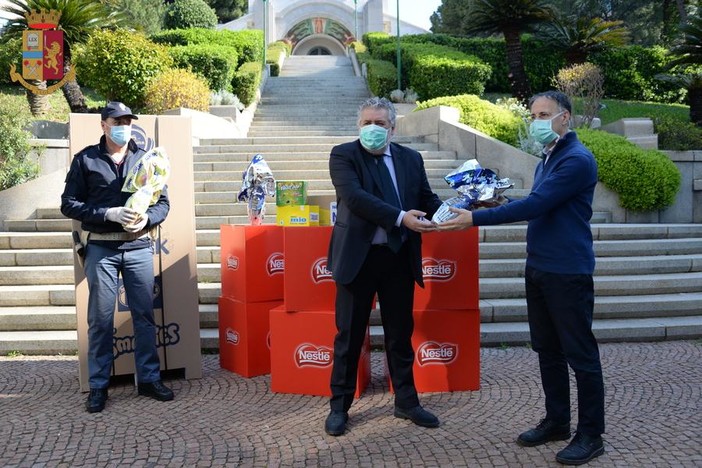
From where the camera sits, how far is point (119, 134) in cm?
448

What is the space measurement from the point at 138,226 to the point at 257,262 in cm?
109

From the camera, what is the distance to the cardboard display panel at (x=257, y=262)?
203 inches

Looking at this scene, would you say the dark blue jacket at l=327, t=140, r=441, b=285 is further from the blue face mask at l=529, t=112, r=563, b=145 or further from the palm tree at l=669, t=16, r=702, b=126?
the palm tree at l=669, t=16, r=702, b=126

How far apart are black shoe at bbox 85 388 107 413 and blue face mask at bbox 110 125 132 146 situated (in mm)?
1740

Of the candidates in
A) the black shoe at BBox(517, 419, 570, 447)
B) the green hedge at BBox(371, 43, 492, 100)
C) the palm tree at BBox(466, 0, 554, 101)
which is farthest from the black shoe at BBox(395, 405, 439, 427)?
the palm tree at BBox(466, 0, 554, 101)

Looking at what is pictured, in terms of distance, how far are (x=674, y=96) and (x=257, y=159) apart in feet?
66.0

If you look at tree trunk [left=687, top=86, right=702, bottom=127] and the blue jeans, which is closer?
the blue jeans

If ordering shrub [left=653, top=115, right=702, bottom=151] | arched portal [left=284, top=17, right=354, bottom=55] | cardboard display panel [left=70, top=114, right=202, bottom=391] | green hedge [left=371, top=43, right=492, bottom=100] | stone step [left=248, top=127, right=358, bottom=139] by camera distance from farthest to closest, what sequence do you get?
arched portal [left=284, top=17, right=354, bottom=55]
green hedge [left=371, top=43, right=492, bottom=100]
stone step [left=248, top=127, right=358, bottom=139]
shrub [left=653, top=115, right=702, bottom=151]
cardboard display panel [left=70, top=114, right=202, bottom=391]

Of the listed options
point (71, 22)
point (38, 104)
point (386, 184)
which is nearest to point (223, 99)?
point (71, 22)

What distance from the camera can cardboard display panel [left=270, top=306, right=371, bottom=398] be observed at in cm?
475

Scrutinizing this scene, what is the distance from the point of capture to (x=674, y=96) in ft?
69.7

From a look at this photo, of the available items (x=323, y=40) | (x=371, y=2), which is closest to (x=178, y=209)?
(x=371, y=2)

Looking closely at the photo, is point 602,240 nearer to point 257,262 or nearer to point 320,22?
point 257,262

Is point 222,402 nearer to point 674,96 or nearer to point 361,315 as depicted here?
point 361,315
